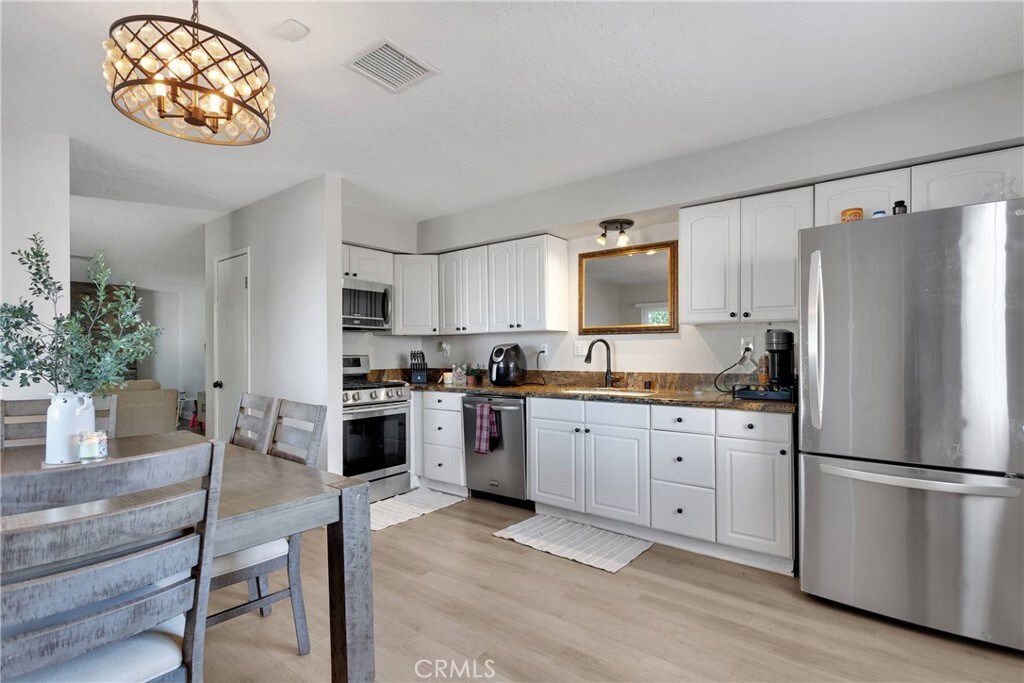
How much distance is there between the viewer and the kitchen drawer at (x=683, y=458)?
2812 millimetres

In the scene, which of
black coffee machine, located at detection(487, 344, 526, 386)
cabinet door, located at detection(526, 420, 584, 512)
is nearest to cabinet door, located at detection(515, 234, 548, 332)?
black coffee machine, located at detection(487, 344, 526, 386)

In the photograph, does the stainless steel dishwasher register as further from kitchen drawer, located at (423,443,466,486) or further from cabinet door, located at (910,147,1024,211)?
cabinet door, located at (910,147,1024,211)

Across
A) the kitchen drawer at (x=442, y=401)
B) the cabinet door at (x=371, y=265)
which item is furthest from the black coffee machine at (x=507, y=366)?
the cabinet door at (x=371, y=265)

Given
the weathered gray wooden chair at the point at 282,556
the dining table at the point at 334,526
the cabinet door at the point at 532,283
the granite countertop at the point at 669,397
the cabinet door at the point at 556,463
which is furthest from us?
the cabinet door at the point at 532,283

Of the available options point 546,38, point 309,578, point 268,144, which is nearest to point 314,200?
point 268,144

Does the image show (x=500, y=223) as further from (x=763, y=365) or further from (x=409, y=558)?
(x=409, y=558)

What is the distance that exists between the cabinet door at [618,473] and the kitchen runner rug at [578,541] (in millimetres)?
133

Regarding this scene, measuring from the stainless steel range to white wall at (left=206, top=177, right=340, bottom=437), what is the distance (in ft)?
1.23

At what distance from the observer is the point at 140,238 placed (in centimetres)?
535

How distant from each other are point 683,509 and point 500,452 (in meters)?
1.39

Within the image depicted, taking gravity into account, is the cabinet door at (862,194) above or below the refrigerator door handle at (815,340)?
above

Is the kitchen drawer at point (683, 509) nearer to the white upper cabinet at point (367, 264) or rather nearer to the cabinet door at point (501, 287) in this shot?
the cabinet door at point (501, 287)

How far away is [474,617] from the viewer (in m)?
2.20

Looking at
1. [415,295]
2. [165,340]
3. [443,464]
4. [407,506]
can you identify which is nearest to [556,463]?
[443,464]
